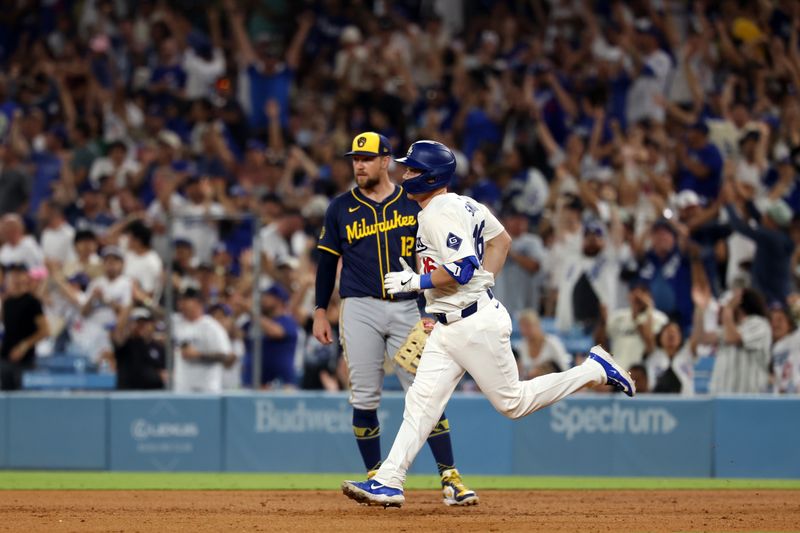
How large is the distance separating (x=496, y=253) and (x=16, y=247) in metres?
8.57

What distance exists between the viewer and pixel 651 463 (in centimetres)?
1188

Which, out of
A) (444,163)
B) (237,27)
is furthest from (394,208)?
(237,27)

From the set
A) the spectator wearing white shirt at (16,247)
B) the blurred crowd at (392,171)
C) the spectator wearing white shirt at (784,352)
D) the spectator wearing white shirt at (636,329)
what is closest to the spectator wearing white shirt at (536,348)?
the blurred crowd at (392,171)

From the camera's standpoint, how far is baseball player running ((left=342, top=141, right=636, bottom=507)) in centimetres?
740

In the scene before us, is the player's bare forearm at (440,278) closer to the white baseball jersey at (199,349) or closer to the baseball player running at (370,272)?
the baseball player running at (370,272)

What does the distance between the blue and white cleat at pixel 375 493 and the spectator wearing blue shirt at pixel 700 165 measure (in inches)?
321

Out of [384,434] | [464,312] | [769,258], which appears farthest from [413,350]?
[769,258]

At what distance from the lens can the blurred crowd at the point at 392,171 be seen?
13.1m

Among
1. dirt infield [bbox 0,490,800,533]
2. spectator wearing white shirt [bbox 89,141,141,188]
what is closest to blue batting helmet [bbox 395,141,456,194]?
dirt infield [bbox 0,490,800,533]

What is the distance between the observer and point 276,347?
1348 cm

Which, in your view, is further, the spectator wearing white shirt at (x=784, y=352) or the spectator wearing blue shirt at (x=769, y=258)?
the spectator wearing blue shirt at (x=769, y=258)

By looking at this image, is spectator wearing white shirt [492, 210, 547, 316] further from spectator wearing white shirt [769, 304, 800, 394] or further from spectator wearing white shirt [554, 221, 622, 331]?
spectator wearing white shirt [769, 304, 800, 394]

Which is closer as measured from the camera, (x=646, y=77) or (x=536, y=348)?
(x=536, y=348)

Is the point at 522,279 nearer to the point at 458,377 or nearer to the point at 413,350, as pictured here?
the point at 413,350
